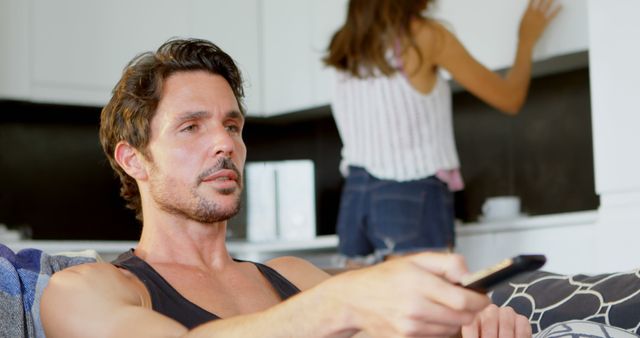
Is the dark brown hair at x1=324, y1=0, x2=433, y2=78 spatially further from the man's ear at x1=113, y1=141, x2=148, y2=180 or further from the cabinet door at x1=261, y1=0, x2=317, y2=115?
the cabinet door at x1=261, y1=0, x2=317, y2=115

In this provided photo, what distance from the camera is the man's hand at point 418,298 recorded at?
0.98 meters

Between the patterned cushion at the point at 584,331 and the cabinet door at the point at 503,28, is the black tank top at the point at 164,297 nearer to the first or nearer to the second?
the patterned cushion at the point at 584,331

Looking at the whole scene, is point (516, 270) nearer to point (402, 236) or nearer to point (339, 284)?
point (339, 284)

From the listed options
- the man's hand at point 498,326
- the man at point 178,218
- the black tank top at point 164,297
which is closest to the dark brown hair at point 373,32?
the man at point 178,218

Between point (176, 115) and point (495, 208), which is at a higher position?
point (176, 115)

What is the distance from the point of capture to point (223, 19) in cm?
458

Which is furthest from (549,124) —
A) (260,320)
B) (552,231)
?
(260,320)

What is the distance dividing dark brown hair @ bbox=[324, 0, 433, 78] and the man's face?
1.05 m

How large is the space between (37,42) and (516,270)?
3.49 metres

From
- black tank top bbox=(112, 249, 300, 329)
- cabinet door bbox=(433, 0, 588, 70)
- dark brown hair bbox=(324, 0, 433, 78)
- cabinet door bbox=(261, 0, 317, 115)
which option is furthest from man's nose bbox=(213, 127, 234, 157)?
cabinet door bbox=(261, 0, 317, 115)

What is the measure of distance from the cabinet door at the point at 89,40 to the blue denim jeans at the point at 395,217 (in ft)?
5.04

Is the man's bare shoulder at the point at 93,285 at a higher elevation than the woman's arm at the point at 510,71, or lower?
lower

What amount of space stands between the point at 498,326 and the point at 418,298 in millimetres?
660

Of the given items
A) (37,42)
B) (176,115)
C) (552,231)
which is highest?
(37,42)
